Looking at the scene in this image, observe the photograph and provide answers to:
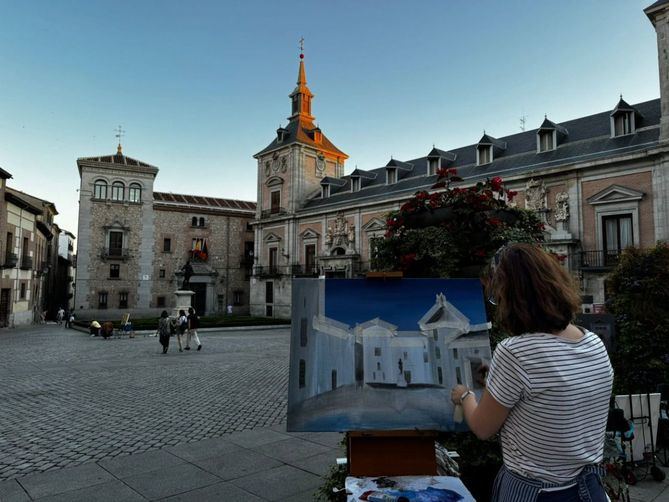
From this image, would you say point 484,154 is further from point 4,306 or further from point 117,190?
point 4,306

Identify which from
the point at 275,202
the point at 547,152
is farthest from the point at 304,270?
the point at 547,152

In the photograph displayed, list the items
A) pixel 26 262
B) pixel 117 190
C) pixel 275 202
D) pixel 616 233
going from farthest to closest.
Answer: pixel 275 202 < pixel 117 190 < pixel 26 262 < pixel 616 233

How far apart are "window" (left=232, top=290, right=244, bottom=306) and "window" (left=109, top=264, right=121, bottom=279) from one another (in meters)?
10.2

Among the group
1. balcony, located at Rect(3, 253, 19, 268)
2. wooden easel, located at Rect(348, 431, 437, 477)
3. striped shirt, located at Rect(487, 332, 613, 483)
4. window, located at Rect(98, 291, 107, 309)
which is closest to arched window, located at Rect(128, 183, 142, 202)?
window, located at Rect(98, 291, 107, 309)

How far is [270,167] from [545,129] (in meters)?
23.4

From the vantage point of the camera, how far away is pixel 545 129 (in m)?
23.7

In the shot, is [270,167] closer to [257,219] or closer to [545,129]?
[257,219]

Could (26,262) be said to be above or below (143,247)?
below

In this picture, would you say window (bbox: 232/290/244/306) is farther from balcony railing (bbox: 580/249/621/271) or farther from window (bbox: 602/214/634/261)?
window (bbox: 602/214/634/261)

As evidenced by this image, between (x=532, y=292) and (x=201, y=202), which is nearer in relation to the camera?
(x=532, y=292)

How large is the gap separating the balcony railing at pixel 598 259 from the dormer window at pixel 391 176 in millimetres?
14748

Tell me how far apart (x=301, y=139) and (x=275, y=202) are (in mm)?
6062

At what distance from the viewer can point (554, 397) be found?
Result: 5.33ft

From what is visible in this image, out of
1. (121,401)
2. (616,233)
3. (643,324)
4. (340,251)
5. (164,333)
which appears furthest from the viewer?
(340,251)
